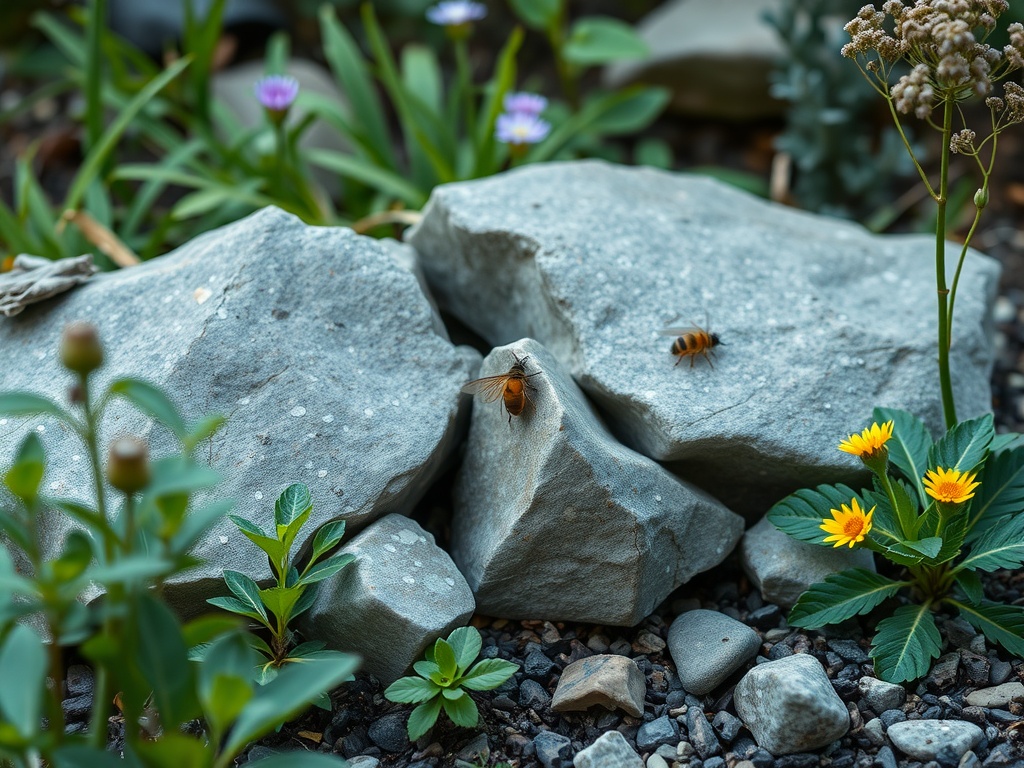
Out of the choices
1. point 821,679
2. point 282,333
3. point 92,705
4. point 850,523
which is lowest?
point 92,705

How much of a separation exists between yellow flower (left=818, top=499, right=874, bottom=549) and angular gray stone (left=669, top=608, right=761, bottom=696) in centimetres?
26

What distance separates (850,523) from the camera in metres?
1.86

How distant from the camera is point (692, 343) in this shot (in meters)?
2.08

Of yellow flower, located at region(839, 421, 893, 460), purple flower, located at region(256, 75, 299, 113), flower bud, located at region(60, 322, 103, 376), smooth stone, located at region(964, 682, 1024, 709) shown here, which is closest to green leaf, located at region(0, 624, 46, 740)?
flower bud, located at region(60, 322, 103, 376)

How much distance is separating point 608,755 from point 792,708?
12.8 inches

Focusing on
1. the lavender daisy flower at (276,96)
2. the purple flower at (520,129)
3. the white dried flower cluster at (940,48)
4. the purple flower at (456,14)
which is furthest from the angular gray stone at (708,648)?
the purple flower at (456,14)

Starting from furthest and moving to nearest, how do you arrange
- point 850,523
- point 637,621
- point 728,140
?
point 728,140
point 637,621
point 850,523

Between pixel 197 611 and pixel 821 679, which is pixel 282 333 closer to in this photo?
pixel 197 611

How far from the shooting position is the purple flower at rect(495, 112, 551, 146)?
303cm

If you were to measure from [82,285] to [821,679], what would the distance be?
6.09ft

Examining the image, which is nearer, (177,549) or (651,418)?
(177,549)

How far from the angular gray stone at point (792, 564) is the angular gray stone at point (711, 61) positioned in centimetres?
228

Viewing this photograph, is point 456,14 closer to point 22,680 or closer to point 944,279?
point 944,279

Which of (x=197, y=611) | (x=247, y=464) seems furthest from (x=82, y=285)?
(x=197, y=611)
